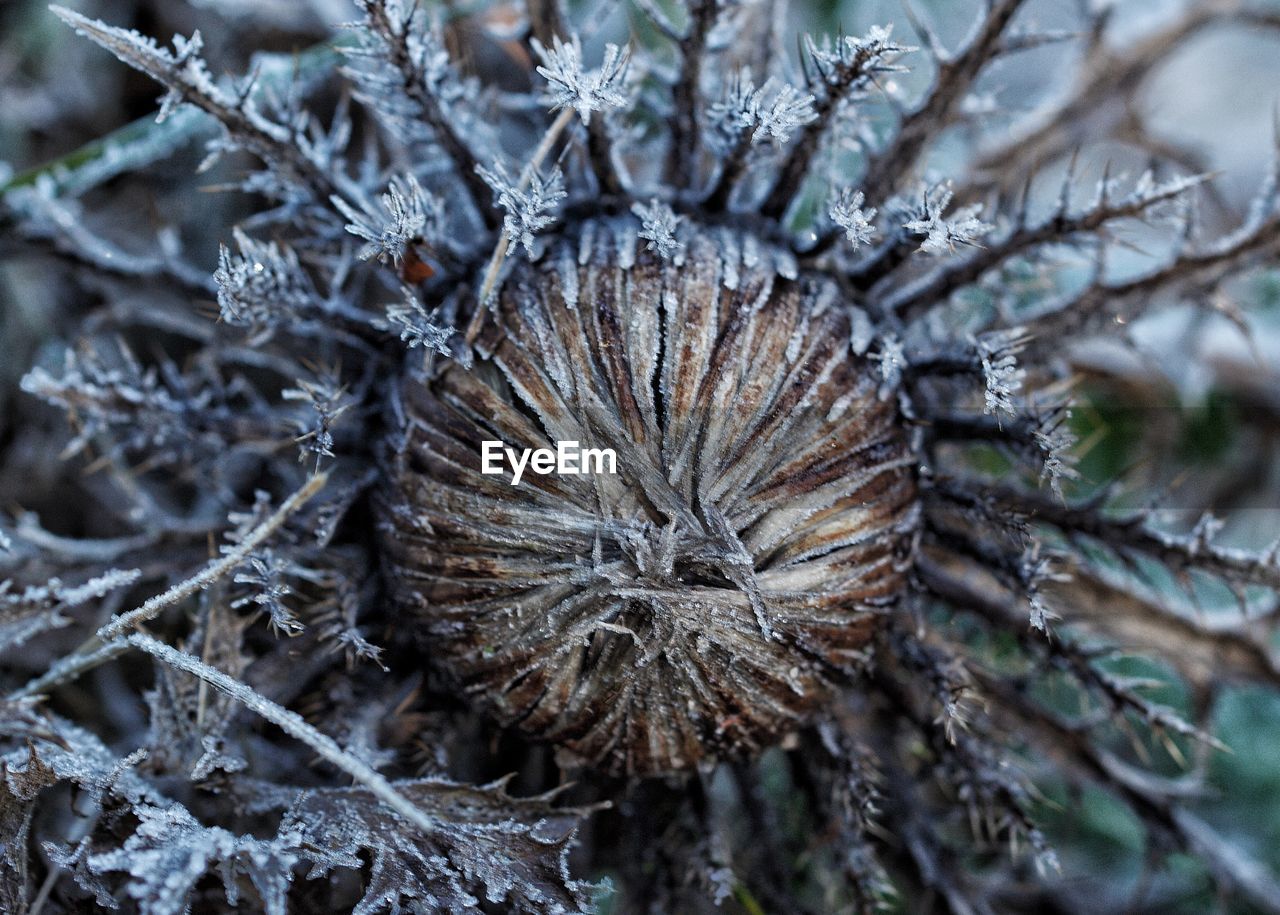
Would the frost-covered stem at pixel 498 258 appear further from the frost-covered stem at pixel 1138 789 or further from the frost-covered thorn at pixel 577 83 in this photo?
the frost-covered stem at pixel 1138 789

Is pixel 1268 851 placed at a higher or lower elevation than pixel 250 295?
lower

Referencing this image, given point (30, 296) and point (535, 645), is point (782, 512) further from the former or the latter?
point (30, 296)

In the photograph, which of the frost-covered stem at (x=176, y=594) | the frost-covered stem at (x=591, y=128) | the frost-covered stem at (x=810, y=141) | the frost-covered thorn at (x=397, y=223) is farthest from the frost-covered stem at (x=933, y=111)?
the frost-covered stem at (x=176, y=594)

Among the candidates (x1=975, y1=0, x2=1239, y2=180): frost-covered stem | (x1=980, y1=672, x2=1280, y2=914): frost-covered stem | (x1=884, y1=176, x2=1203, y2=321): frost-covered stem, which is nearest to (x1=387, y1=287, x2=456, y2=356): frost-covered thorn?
(x1=884, y1=176, x2=1203, y2=321): frost-covered stem

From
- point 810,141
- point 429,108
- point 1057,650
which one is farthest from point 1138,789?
point 429,108

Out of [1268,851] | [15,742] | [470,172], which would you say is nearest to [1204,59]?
[1268,851]

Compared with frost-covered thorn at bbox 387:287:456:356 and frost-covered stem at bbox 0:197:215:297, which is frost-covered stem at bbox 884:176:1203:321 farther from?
frost-covered stem at bbox 0:197:215:297

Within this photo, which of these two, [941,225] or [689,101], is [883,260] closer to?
[941,225]

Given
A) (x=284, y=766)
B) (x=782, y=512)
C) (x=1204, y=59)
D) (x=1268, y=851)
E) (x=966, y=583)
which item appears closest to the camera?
(x=782, y=512)
